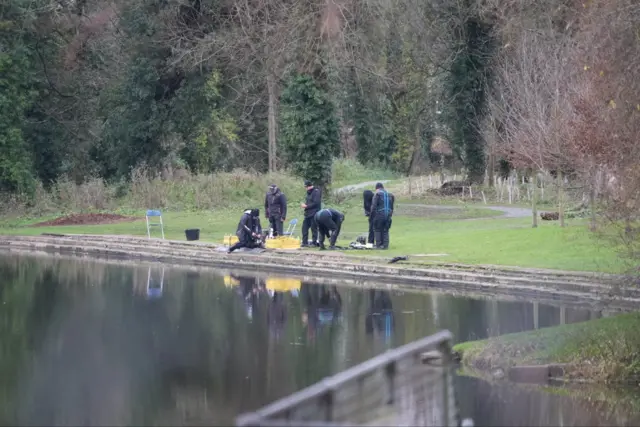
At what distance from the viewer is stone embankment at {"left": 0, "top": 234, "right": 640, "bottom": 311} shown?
2294cm

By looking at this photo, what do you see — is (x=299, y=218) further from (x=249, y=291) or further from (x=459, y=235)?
(x=249, y=291)

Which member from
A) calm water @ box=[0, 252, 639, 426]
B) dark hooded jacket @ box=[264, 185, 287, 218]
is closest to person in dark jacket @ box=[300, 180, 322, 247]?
dark hooded jacket @ box=[264, 185, 287, 218]

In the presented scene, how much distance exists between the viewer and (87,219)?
1801 inches

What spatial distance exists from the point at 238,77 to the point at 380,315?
38.6 meters

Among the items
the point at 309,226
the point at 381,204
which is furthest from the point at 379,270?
the point at 309,226

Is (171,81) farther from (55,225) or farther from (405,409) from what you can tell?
(405,409)

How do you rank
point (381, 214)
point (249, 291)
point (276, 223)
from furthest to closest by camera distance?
point (276, 223), point (381, 214), point (249, 291)

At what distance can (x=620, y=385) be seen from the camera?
15094 mm

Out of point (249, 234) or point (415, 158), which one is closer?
point (249, 234)

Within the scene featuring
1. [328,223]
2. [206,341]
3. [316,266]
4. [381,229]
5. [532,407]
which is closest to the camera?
[532,407]

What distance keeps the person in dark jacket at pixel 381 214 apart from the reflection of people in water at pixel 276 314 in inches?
238

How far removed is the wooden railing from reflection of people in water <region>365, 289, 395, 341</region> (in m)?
8.31

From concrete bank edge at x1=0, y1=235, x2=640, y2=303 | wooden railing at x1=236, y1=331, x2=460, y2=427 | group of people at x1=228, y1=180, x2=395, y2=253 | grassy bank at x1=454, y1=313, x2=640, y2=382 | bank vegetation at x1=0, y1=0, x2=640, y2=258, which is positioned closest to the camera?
wooden railing at x1=236, y1=331, x2=460, y2=427

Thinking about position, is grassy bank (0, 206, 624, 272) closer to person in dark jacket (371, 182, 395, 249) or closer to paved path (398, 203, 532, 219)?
person in dark jacket (371, 182, 395, 249)
